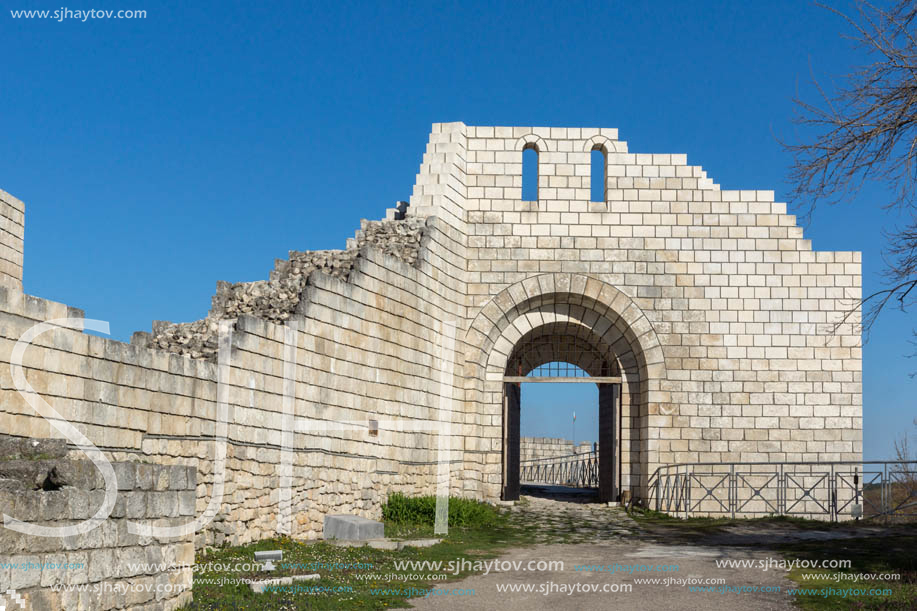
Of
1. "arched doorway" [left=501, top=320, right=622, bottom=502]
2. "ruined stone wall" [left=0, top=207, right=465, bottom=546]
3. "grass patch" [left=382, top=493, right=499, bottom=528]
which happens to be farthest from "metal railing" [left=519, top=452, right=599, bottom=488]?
"grass patch" [left=382, top=493, right=499, bottom=528]

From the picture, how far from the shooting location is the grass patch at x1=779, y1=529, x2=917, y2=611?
8.70 m

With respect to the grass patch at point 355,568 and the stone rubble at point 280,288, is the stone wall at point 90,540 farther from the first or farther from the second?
the stone rubble at point 280,288

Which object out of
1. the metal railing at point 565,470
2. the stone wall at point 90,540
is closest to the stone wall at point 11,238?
the stone wall at point 90,540

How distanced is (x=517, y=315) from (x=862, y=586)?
9.60 metres

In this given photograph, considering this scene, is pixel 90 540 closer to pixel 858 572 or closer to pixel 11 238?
pixel 11 238

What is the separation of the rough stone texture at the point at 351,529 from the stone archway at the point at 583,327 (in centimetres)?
530

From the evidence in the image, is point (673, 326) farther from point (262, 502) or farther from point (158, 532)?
point (158, 532)

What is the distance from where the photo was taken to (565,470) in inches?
1205

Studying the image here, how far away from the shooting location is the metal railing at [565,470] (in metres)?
27.7

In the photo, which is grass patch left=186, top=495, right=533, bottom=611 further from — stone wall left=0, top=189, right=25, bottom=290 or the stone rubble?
stone wall left=0, top=189, right=25, bottom=290

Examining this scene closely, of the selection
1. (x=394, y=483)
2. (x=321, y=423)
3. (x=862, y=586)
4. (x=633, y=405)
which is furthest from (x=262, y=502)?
(x=633, y=405)

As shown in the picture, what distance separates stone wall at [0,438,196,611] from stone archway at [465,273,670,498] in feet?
34.3

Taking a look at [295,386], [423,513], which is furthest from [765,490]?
[295,386]

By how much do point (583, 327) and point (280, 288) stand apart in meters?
7.05
